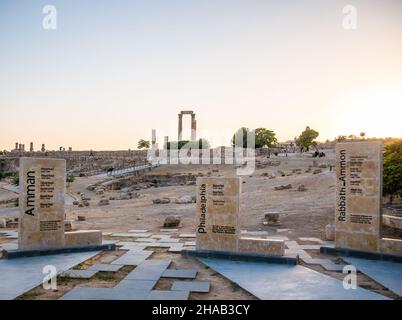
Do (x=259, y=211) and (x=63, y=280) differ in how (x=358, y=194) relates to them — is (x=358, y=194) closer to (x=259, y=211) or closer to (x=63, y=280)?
(x=63, y=280)

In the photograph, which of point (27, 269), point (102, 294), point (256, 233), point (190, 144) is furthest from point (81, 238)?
point (190, 144)

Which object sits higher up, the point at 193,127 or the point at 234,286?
the point at 193,127

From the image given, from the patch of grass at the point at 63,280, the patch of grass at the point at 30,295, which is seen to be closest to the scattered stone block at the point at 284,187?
the patch of grass at the point at 63,280

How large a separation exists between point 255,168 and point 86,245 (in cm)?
3631

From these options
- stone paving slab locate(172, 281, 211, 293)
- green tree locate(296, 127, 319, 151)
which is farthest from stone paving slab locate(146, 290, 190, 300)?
green tree locate(296, 127, 319, 151)

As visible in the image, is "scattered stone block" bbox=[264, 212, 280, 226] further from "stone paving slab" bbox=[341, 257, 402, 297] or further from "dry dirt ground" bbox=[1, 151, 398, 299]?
"stone paving slab" bbox=[341, 257, 402, 297]

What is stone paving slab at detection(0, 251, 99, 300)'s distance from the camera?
21.1 feet

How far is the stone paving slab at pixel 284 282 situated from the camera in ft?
20.2

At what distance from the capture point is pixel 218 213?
9.34m

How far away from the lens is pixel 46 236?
930 centimetres

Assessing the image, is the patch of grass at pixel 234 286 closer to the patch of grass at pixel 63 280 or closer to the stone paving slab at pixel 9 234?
the patch of grass at pixel 63 280

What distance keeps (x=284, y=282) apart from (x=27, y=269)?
5197mm
